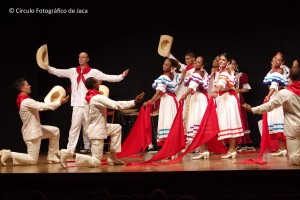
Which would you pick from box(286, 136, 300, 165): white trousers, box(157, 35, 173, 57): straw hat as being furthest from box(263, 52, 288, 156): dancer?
box(157, 35, 173, 57): straw hat

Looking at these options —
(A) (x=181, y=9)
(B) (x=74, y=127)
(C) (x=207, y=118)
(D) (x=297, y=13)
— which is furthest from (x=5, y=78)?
(D) (x=297, y=13)

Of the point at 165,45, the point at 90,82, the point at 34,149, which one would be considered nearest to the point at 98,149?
the point at 90,82

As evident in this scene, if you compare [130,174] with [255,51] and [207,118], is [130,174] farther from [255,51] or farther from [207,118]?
[255,51]

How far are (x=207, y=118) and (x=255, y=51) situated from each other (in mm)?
3487

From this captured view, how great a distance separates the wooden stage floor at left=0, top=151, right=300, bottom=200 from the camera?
5836 mm

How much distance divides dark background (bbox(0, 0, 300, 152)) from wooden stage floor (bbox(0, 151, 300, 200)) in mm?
4080

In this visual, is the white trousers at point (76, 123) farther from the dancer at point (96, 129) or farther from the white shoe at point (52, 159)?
the dancer at point (96, 129)

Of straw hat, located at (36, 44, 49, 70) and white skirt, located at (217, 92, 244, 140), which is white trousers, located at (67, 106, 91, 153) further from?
white skirt, located at (217, 92, 244, 140)

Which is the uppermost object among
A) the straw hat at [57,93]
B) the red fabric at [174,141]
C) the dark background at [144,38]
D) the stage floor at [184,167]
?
the dark background at [144,38]

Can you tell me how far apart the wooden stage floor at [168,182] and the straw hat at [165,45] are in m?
2.63

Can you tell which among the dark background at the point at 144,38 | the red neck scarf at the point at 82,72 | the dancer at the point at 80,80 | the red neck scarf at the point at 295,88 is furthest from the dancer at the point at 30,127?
the red neck scarf at the point at 295,88

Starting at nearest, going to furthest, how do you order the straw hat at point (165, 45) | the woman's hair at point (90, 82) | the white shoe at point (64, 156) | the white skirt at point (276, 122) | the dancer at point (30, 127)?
the white shoe at point (64, 156)
the woman's hair at point (90, 82)
the dancer at point (30, 127)
the white skirt at point (276, 122)
the straw hat at point (165, 45)

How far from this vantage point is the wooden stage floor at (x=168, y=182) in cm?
584

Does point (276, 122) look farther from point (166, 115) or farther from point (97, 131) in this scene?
point (97, 131)
